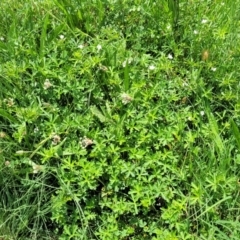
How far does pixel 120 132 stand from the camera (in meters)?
2.26

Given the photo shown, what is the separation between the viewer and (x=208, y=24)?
2744 millimetres

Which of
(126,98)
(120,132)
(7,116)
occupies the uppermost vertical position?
(126,98)

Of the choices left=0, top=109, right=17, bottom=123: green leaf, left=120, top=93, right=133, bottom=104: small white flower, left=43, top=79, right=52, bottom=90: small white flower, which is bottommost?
left=0, top=109, right=17, bottom=123: green leaf

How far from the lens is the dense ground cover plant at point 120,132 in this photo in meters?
2.18

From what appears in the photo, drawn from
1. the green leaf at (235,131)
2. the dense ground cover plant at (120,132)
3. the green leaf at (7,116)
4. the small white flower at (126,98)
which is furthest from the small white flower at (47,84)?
the green leaf at (235,131)

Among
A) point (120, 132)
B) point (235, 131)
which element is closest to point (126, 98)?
point (120, 132)

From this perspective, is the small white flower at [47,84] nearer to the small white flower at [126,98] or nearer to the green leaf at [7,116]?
the green leaf at [7,116]

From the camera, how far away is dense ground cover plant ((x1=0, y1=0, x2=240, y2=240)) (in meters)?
2.18

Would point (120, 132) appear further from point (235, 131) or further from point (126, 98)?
point (235, 131)

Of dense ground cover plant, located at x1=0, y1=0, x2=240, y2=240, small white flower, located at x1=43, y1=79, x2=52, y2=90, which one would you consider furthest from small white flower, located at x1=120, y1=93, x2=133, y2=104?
small white flower, located at x1=43, y1=79, x2=52, y2=90

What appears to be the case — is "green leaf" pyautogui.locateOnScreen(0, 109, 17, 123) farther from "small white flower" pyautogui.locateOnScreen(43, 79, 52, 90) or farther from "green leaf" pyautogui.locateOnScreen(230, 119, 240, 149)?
"green leaf" pyautogui.locateOnScreen(230, 119, 240, 149)

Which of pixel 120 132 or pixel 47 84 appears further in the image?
pixel 47 84

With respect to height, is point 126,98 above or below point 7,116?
above

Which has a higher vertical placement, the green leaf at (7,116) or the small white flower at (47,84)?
the small white flower at (47,84)
